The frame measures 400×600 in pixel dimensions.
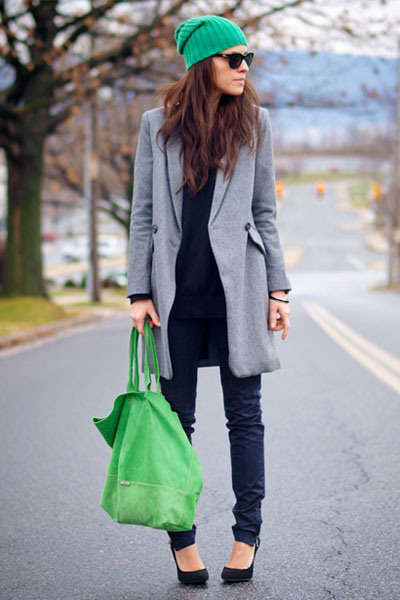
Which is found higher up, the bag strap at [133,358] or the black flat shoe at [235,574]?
the bag strap at [133,358]

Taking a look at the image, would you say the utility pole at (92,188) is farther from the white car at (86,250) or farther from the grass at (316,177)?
the grass at (316,177)

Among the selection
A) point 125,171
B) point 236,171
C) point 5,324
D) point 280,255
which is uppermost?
point 125,171

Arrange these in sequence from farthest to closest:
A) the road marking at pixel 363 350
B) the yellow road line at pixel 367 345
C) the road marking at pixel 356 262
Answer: the road marking at pixel 356 262, the yellow road line at pixel 367 345, the road marking at pixel 363 350

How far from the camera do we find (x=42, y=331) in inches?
493

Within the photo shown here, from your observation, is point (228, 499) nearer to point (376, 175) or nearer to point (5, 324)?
point (5, 324)

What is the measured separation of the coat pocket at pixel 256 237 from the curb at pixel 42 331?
8.40 metres

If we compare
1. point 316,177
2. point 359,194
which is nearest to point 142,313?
point 359,194

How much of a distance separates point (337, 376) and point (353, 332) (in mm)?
4170

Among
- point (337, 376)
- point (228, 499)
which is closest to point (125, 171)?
point (337, 376)

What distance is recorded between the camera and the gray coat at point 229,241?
8.99 feet

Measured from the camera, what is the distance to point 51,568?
3.01m

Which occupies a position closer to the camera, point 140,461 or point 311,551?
point 140,461

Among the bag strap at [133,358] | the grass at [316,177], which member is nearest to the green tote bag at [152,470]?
the bag strap at [133,358]

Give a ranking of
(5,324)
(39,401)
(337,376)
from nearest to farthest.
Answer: (39,401), (337,376), (5,324)
